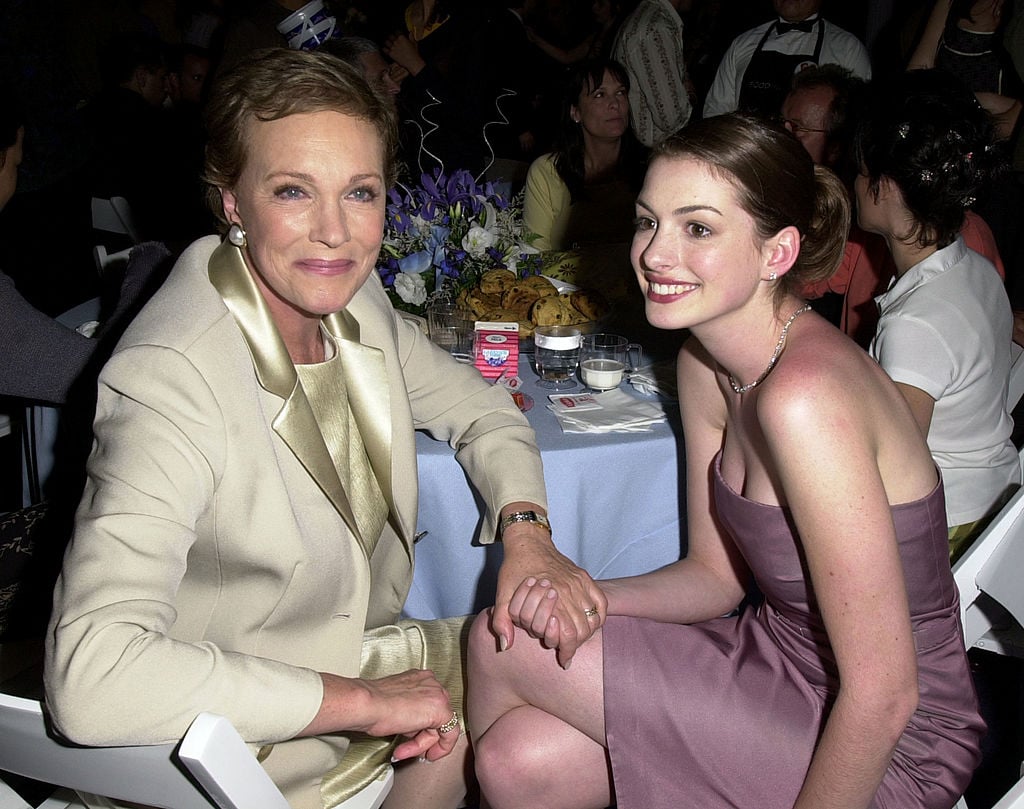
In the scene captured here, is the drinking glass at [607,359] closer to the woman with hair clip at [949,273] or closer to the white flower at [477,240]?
the white flower at [477,240]

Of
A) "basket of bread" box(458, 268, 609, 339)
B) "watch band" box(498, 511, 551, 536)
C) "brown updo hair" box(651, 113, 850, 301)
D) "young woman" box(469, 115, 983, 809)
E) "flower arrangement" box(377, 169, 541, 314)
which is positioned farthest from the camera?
"flower arrangement" box(377, 169, 541, 314)

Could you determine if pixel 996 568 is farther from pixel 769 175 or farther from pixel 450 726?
pixel 450 726

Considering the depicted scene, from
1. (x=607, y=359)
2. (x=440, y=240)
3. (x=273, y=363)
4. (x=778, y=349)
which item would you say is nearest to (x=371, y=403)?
(x=273, y=363)

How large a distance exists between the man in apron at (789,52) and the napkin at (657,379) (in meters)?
2.75

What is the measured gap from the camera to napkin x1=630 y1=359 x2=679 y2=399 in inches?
85.2

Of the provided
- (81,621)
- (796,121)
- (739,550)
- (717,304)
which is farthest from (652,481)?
(796,121)

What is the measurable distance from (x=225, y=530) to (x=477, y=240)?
4.52 ft

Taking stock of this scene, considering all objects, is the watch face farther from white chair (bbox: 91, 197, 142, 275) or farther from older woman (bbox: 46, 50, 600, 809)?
white chair (bbox: 91, 197, 142, 275)

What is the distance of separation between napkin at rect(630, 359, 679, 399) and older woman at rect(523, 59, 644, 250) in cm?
153

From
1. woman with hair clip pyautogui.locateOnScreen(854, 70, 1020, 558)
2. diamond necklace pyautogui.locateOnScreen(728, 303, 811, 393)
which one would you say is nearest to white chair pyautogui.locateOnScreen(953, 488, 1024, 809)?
woman with hair clip pyautogui.locateOnScreen(854, 70, 1020, 558)

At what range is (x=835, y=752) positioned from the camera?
4.49 ft

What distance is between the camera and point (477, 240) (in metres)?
2.52

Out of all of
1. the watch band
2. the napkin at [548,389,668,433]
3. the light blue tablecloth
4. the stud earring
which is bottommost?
the light blue tablecloth

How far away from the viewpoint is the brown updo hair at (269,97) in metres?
1.37
